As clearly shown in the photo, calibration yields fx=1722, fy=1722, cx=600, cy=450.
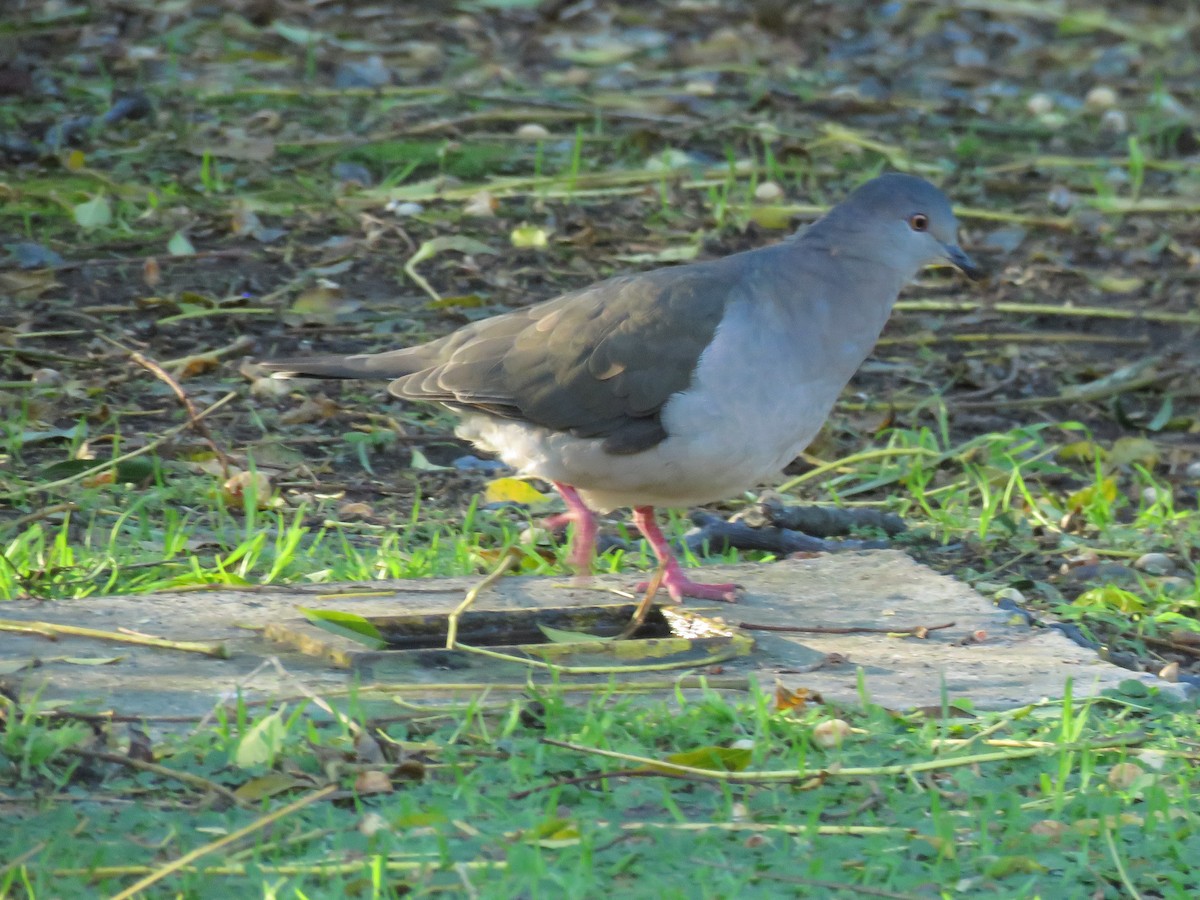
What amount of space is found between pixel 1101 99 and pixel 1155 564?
4.93 meters

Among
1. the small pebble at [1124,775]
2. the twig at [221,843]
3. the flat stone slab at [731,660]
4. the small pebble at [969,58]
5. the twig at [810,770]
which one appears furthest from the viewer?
the small pebble at [969,58]

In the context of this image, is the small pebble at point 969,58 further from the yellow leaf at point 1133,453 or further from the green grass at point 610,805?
the green grass at point 610,805

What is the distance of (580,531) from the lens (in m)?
4.24

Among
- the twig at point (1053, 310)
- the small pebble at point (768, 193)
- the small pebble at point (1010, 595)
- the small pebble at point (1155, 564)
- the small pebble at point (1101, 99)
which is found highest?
the small pebble at point (1101, 99)

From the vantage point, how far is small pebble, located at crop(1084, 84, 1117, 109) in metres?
8.91

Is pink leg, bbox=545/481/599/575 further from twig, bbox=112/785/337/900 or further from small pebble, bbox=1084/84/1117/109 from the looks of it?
small pebble, bbox=1084/84/1117/109

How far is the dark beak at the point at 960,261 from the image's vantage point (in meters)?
4.37

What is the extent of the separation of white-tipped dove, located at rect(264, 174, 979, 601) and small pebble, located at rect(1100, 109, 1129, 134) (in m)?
4.67

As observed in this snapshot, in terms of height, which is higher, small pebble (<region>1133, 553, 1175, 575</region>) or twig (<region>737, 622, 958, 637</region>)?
twig (<region>737, 622, 958, 637</region>)

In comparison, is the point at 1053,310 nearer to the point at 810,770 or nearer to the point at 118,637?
the point at 810,770

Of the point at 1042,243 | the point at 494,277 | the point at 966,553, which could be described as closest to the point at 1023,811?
the point at 966,553

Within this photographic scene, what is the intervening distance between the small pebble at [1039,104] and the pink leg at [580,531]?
17.4ft

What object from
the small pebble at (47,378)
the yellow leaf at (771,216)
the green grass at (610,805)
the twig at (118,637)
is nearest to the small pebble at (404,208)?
the yellow leaf at (771,216)

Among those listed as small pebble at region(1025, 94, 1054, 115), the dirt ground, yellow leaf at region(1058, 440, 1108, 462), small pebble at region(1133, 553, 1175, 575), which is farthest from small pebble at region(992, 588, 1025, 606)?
small pebble at region(1025, 94, 1054, 115)
